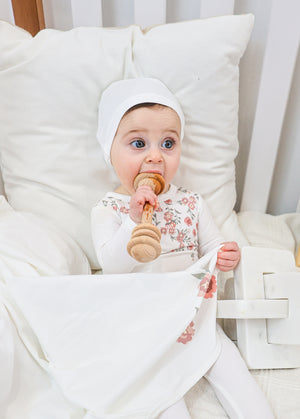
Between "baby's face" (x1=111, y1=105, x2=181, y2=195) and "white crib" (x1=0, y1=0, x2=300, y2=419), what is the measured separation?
241 mm

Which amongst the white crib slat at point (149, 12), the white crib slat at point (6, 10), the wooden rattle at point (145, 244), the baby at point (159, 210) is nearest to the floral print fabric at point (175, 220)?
the baby at point (159, 210)

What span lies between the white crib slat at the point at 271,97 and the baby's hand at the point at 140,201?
1.53ft

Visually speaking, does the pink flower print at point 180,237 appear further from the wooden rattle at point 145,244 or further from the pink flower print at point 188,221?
the wooden rattle at point 145,244

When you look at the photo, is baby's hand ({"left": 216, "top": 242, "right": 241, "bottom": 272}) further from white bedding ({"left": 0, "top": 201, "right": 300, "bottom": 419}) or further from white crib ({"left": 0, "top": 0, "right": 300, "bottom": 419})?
white bedding ({"left": 0, "top": 201, "right": 300, "bottom": 419})

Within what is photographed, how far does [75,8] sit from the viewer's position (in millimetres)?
901

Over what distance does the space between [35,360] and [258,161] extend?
0.72 m

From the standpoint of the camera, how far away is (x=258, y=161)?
3.33 ft

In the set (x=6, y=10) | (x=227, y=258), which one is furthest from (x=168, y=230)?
(x=6, y=10)

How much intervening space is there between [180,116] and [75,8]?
1.29 ft

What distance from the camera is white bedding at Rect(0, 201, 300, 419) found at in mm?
586

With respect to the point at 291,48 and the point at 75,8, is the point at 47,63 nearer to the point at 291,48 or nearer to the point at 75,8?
the point at 75,8

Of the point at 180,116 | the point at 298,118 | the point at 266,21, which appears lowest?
the point at 298,118

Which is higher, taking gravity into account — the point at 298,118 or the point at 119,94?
the point at 119,94

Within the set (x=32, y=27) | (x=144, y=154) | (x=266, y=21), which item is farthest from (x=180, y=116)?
(x=32, y=27)
